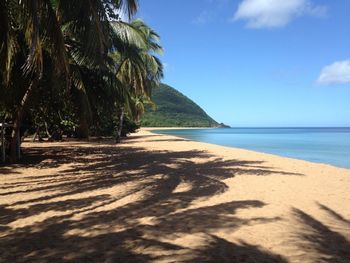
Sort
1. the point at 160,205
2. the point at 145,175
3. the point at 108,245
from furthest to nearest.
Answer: the point at 145,175 < the point at 160,205 < the point at 108,245

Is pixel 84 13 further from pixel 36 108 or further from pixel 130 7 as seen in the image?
pixel 36 108

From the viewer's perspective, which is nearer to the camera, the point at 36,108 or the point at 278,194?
the point at 278,194

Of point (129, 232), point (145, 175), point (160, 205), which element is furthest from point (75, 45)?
point (129, 232)

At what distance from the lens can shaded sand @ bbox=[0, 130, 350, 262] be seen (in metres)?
4.21

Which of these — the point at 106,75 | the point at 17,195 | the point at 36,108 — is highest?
the point at 106,75

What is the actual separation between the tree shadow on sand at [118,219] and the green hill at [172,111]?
92.8 m

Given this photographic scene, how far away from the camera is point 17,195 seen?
7355mm

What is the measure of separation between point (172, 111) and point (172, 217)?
425 ft

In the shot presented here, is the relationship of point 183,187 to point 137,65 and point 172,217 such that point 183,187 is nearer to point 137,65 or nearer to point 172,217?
point 172,217

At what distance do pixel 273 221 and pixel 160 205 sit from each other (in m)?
1.93

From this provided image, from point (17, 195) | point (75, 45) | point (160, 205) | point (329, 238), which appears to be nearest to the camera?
point (329, 238)

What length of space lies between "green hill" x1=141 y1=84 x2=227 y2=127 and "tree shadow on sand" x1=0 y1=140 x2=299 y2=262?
9284cm

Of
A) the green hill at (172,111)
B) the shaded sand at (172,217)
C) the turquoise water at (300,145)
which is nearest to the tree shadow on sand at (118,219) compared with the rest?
the shaded sand at (172,217)

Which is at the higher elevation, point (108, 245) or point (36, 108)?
point (36, 108)
